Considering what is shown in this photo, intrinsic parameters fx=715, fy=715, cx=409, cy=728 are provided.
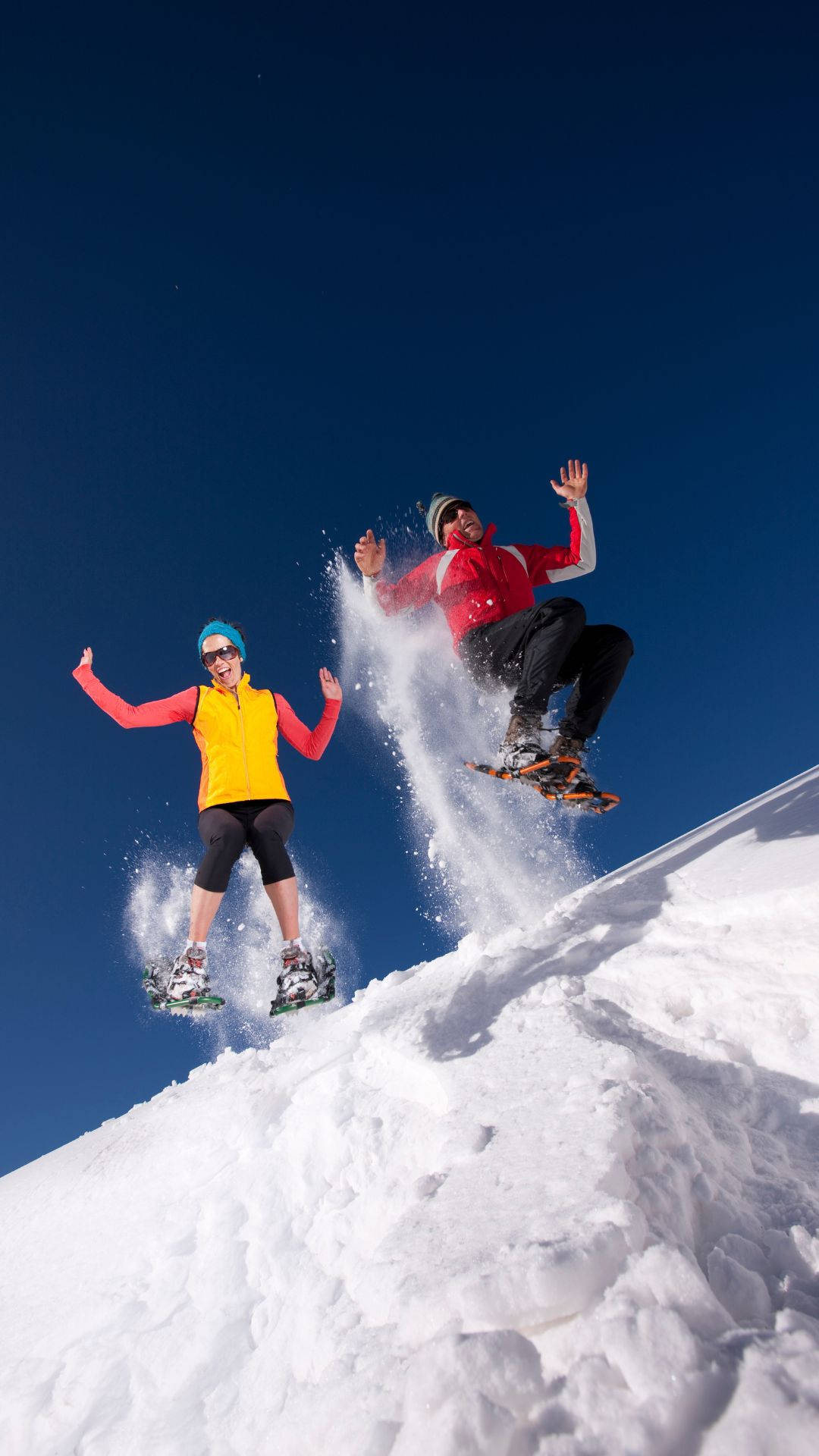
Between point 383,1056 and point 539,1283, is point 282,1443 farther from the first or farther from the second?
point 383,1056

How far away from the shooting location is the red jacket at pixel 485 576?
6.48m

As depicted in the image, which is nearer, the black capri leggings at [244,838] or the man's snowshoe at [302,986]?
the man's snowshoe at [302,986]

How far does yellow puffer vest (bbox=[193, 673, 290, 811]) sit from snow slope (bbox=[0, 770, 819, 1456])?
73.2 inches

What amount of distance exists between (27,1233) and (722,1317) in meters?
3.65

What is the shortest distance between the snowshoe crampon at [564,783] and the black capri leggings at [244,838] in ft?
5.76

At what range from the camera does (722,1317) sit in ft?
4.88

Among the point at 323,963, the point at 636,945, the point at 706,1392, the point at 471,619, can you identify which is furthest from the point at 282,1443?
the point at 471,619

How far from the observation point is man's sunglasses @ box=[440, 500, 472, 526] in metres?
6.95

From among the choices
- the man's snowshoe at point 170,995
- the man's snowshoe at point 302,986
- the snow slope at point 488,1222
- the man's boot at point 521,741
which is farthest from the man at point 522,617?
the man's snowshoe at point 170,995

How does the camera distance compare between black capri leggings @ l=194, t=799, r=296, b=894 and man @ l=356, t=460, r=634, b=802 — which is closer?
black capri leggings @ l=194, t=799, r=296, b=894

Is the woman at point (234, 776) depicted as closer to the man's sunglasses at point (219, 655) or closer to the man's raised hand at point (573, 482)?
the man's sunglasses at point (219, 655)

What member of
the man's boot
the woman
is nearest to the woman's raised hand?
the woman

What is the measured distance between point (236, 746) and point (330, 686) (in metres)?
1.06

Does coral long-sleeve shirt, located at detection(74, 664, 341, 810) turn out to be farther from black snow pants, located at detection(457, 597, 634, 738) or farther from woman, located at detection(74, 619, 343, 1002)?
black snow pants, located at detection(457, 597, 634, 738)
